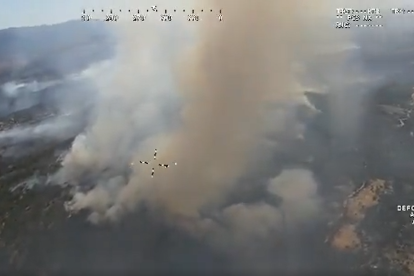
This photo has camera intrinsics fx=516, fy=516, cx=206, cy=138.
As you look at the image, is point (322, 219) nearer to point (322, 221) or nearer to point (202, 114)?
point (322, 221)

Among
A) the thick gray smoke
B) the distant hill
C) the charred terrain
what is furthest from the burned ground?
the distant hill

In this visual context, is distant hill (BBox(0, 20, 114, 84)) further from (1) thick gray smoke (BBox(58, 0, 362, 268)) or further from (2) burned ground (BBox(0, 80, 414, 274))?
(2) burned ground (BBox(0, 80, 414, 274))

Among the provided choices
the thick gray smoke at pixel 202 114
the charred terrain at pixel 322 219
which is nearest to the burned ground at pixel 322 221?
the charred terrain at pixel 322 219

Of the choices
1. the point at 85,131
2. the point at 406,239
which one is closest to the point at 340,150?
the point at 406,239

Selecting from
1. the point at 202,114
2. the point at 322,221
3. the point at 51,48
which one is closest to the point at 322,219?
the point at 322,221

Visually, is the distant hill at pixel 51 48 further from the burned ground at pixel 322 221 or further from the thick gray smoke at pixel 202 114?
the burned ground at pixel 322 221

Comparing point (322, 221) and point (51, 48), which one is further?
point (51, 48)
